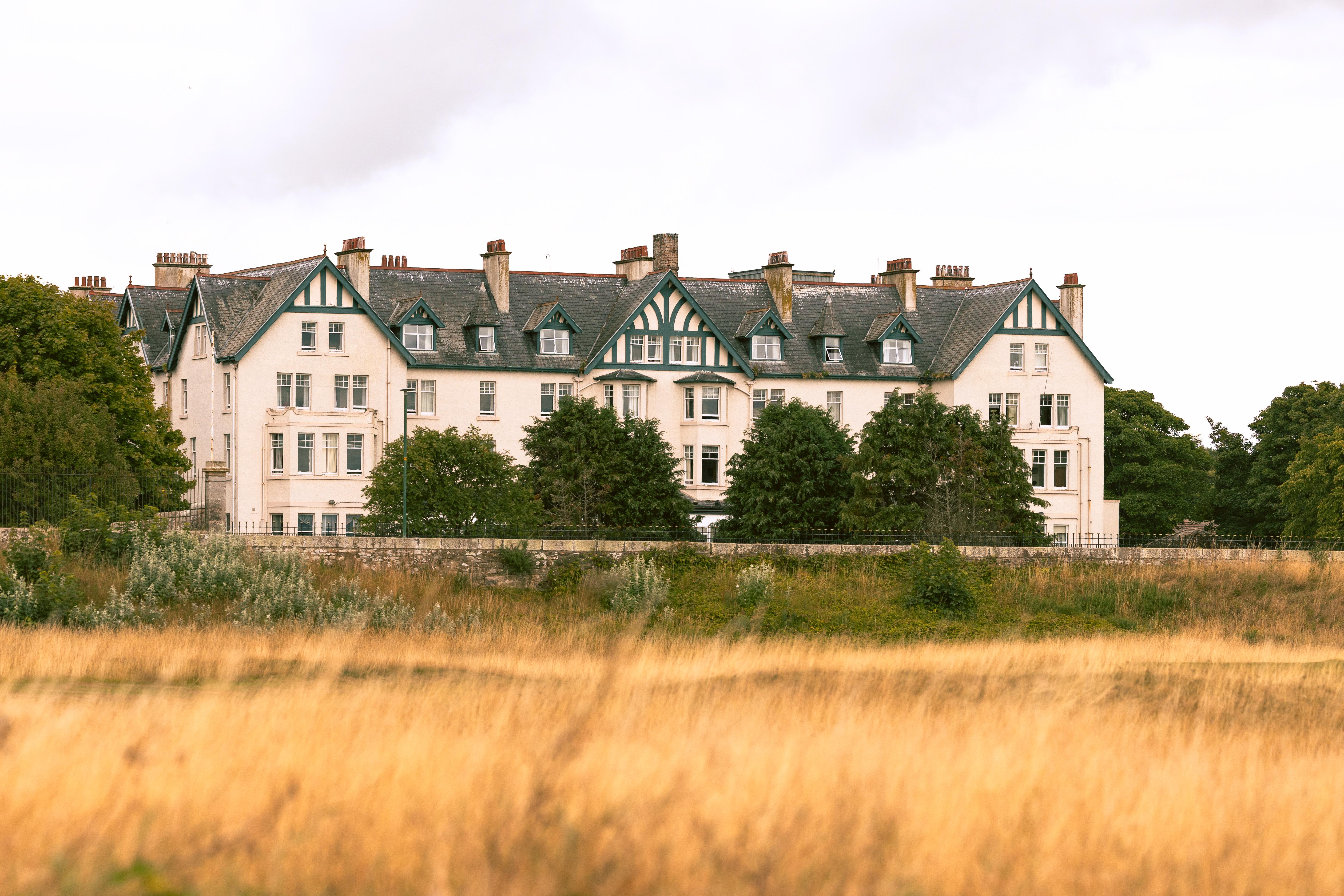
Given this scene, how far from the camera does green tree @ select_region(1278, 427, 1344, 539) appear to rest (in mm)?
61188

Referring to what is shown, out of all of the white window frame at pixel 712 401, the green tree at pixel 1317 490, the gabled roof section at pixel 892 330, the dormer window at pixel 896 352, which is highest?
the gabled roof section at pixel 892 330

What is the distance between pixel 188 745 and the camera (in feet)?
32.7

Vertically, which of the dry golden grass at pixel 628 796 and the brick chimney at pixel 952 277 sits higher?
the brick chimney at pixel 952 277

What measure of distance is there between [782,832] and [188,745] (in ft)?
13.0

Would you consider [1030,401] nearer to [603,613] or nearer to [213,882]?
[603,613]

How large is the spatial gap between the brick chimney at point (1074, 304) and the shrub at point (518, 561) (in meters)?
32.5

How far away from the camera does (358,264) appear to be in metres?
59.3

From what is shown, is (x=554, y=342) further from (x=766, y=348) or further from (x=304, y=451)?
(x=304, y=451)

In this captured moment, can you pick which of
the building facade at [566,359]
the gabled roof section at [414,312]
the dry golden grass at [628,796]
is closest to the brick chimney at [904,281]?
the building facade at [566,359]

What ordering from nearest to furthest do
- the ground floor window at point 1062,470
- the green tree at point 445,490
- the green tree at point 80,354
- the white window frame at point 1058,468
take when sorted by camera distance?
the green tree at point 445,490, the green tree at point 80,354, the white window frame at point 1058,468, the ground floor window at point 1062,470

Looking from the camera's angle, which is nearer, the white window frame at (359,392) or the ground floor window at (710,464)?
the white window frame at (359,392)

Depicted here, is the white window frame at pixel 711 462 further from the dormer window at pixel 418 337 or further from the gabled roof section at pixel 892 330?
the dormer window at pixel 418 337

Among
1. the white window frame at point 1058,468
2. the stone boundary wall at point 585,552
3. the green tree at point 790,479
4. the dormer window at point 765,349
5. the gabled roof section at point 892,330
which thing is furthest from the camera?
the gabled roof section at point 892,330

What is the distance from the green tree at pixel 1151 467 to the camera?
7400 cm
